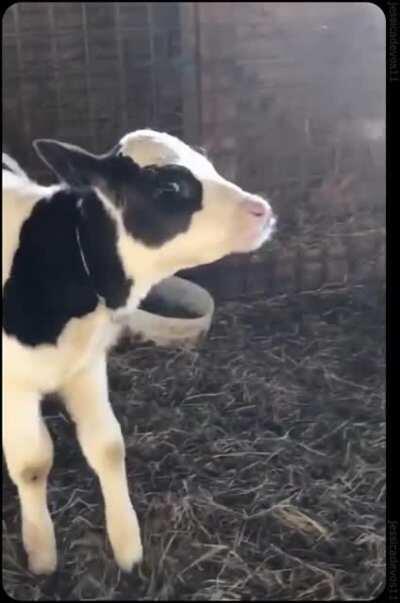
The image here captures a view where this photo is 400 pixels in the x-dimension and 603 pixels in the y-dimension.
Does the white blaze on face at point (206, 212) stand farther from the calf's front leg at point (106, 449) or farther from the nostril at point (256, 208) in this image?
the calf's front leg at point (106, 449)

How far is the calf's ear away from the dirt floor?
0.18 m

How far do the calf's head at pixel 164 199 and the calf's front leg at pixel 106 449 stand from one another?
13 centimetres

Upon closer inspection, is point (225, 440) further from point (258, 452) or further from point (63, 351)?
point (63, 351)

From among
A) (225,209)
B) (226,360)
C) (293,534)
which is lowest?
(293,534)

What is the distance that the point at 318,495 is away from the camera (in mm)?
1028

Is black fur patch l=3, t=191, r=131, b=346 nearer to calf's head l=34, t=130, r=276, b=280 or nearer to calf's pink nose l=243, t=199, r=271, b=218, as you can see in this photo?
calf's head l=34, t=130, r=276, b=280

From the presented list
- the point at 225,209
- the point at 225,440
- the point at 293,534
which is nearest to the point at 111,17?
the point at 225,209

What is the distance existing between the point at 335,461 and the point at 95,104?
428 millimetres

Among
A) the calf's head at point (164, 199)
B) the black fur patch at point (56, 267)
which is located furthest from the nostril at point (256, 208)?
the black fur patch at point (56, 267)

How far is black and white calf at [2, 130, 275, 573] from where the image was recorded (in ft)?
3.09

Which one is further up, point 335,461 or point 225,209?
point 225,209

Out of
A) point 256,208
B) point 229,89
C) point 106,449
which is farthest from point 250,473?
point 229,89

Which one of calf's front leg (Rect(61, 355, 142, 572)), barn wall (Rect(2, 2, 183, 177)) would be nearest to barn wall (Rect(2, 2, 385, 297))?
barn wall (Rect(2, 2, 183, 177))

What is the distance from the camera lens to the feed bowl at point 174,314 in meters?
0.97
